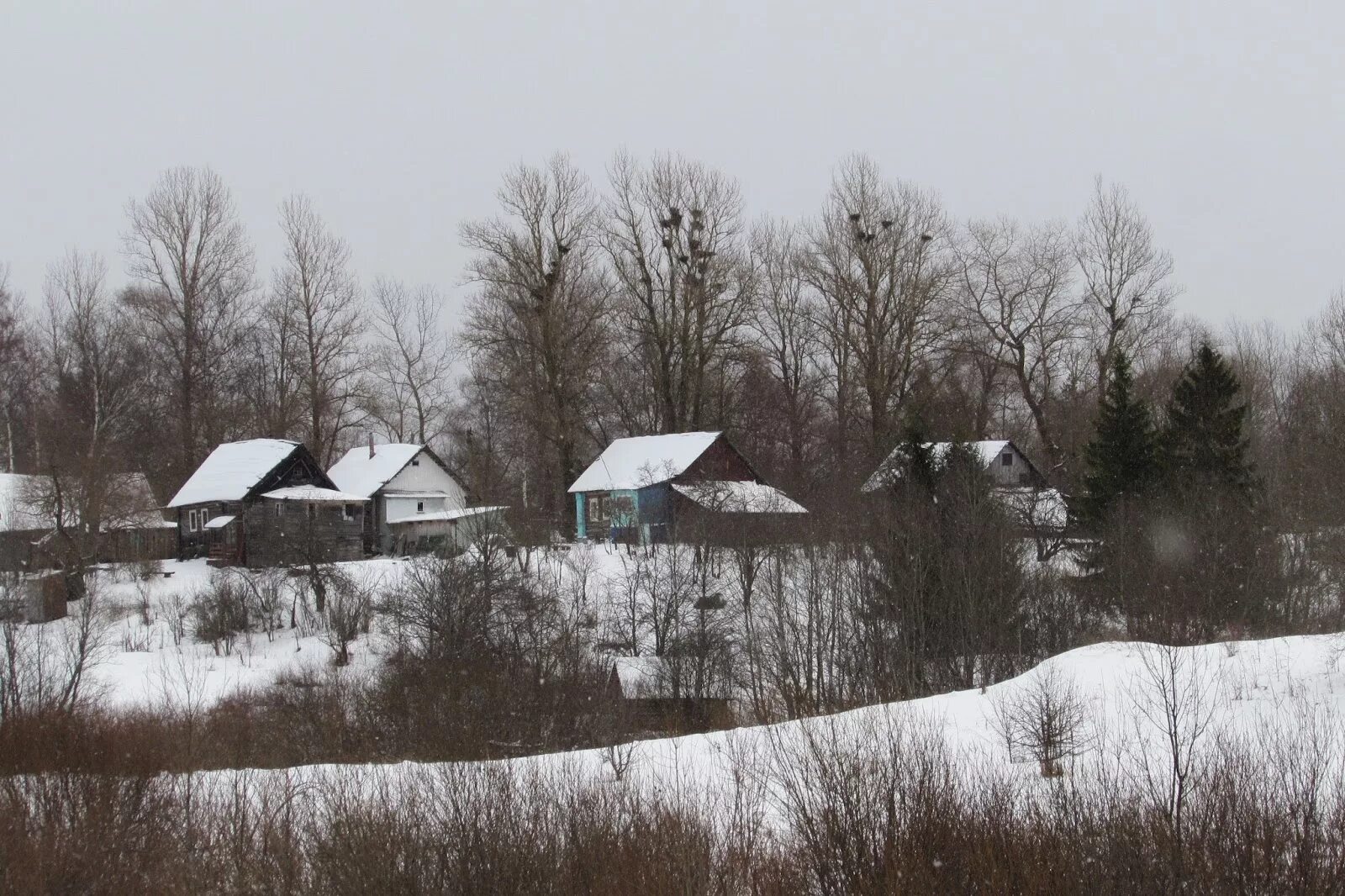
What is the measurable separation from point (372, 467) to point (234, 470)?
6375 mm

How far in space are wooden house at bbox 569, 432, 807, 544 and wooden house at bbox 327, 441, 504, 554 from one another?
18.7ft

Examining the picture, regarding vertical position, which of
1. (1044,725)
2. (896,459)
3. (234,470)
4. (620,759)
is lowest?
(620,759)

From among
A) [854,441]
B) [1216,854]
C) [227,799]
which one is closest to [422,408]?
[854,441]

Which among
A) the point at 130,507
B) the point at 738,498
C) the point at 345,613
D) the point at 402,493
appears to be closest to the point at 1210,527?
the point at 738,498

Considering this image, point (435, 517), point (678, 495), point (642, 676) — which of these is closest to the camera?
point (642, 676)

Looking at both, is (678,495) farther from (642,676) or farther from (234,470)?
(234,470)

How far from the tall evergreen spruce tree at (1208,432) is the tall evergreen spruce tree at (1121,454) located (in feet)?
2.43

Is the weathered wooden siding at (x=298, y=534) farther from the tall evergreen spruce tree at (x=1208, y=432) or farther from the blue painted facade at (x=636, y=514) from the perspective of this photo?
the tall evergreen spruce tree at (x=1208, y=432)

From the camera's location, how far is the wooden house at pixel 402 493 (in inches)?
2010

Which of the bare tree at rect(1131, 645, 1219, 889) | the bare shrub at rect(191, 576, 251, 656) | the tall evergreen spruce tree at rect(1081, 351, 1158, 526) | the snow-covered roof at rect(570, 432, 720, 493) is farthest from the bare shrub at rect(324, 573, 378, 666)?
the tall evergreen spruce tree at rect(1081, 351, 1158, 526)

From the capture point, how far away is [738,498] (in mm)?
42594

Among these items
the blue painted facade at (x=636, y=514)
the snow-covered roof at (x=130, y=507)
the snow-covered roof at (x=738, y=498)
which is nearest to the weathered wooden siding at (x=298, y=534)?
the snow-covered roof at (x=130, y=507)

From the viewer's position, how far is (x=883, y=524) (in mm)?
35312

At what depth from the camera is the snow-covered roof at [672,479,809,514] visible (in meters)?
41.2
